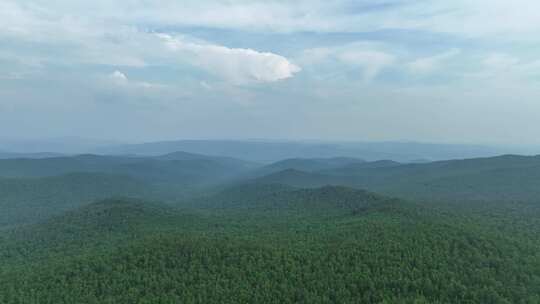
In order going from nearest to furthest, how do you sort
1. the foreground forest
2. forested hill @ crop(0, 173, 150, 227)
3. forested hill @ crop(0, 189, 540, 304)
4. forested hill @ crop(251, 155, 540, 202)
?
1. forested hill @ crop(0, 189, 540, 304)
2. the foreground forest
3. forested hill @ crop(0, 173, 150, 227)
4. forested hill @ crop(251, 155, 540, 202)

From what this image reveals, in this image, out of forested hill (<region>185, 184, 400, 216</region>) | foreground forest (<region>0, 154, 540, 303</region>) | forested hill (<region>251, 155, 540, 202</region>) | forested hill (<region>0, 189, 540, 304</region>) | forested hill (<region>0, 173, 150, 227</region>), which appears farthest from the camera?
forested hill (<region>251, 155, 540, 202</region>)

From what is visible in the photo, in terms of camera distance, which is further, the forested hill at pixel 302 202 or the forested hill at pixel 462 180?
the forested hill at pixel 462 180

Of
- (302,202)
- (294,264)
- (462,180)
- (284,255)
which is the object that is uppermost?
(462,180)

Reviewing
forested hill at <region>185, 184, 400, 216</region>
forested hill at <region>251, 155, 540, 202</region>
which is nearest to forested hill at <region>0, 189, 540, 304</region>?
forested hill at <region>185, 184, 400, 216</region>

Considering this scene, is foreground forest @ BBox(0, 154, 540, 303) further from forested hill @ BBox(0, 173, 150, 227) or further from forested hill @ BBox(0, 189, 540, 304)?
forested hill @ BBox(0, 173, 150, 227)

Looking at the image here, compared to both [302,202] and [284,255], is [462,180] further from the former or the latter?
[284,255]

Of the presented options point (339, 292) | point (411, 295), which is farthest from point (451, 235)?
point (339, 292)

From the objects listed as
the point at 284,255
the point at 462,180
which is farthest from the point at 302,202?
the point at 462,180

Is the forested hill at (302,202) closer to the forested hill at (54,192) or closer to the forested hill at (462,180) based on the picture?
the forested hill at (462,180)

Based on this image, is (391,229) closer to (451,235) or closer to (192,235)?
(451,235)

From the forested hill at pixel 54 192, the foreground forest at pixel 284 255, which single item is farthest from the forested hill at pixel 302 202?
the forested hill at pixel 54 192

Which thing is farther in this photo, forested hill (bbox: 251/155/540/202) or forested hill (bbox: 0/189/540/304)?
forested hill (bbox: 251/155/540/202)
